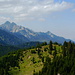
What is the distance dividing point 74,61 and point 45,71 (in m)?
27.6

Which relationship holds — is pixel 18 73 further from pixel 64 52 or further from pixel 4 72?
pixel 64 52

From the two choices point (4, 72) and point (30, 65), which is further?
point (30, 65)

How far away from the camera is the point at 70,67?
14750 centimetres

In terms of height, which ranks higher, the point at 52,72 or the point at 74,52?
the point at 74,52

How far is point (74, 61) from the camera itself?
150375mm

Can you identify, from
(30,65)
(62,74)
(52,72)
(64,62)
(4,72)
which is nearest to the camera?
(62,74)

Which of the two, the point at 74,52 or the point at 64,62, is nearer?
the point at 64,62

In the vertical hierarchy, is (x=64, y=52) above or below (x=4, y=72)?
above

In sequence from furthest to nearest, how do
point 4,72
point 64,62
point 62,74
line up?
point 4,72 → point 64,62 → point 62,74

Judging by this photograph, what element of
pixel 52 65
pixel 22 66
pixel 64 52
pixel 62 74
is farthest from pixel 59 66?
pixel 22 66

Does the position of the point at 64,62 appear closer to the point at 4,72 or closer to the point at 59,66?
the point at 59,66

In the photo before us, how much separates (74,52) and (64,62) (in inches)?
959

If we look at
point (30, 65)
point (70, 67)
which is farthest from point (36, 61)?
point (70, 67)

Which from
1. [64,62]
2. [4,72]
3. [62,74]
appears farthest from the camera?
[4,72]
